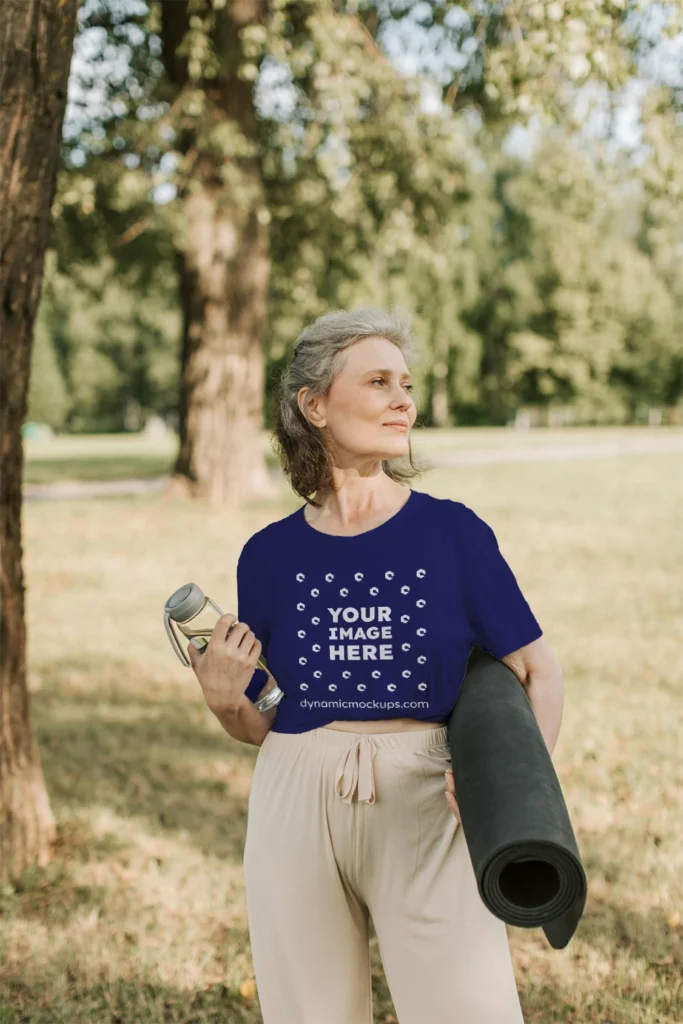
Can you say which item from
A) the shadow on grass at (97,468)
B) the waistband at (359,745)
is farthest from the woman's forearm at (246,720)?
the shadow on grass at (97,468)

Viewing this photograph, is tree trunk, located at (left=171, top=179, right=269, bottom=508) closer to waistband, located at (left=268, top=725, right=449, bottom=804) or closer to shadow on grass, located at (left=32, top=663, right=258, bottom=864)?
shadow on grass, located at (left=32, top=663, right=258, bottom=864)

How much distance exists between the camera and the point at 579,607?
9461 mm

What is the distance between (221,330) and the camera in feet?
45.9

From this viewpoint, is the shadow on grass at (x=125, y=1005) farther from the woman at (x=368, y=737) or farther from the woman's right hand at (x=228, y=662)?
the woman's right hand at (x=228, y=662)

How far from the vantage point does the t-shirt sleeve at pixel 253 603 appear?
2232 millimetres

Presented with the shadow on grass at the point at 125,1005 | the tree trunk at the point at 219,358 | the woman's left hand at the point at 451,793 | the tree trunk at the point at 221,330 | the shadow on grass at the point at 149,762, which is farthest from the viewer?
the tree trunk at the point at 219,358

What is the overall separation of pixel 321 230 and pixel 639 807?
1368cm

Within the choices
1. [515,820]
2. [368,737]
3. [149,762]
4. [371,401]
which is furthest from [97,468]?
[515,820]

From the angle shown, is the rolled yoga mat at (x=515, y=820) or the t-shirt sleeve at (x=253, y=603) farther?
the t-shirt sleeve at (x=253, y=603)

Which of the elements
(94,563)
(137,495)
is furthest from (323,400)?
(137,495)

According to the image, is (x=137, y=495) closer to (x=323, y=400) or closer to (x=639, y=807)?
(x=639, y=807)

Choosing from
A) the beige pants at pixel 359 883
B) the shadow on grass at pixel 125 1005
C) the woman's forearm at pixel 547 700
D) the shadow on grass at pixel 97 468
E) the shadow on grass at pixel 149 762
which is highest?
the woman's forearm at pixel 547 700

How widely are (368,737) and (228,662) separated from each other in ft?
1.07

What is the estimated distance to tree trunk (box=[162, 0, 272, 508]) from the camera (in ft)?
44.2
